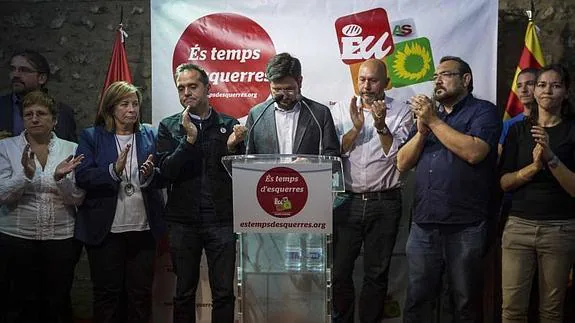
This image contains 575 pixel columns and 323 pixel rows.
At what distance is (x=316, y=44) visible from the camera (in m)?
4.08

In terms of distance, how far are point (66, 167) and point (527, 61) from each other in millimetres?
2853

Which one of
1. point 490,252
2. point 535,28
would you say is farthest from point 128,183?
point 535,28

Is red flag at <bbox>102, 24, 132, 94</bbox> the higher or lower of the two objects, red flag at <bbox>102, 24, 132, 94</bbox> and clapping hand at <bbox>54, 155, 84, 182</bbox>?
the higher

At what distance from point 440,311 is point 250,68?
6.45 feet

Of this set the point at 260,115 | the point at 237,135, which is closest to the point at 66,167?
the point at 237,135

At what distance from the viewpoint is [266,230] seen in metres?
2.76

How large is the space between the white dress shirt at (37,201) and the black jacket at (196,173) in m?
0.53

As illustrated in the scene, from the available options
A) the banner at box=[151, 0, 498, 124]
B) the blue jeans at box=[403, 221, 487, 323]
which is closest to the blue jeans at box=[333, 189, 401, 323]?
the blue jeans at box=[403, 221, 487, 323]

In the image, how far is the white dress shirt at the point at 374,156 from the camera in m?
3.73

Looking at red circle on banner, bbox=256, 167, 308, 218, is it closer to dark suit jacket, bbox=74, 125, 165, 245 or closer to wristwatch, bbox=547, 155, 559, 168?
dark suit jacket, bbox=74, 125, 165, 245

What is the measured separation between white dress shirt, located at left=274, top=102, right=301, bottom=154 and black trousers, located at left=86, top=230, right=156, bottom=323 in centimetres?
92

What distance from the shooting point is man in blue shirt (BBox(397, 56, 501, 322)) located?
3.26 meters

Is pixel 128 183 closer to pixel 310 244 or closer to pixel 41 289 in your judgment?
pixel 41 289

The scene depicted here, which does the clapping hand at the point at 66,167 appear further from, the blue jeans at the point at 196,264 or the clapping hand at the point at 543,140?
the clapping hand at the point at 543,140
